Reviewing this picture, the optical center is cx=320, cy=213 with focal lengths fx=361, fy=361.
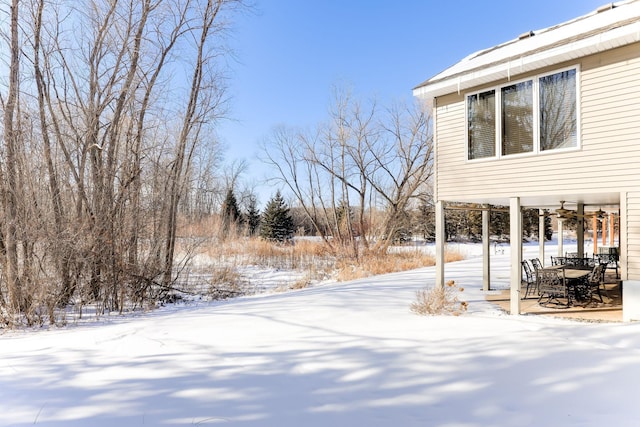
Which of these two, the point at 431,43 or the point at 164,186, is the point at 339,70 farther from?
the point at 164,186

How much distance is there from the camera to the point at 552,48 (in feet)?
18.8

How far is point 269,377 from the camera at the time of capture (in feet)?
11.3

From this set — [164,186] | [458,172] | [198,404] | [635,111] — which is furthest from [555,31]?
[164,186]

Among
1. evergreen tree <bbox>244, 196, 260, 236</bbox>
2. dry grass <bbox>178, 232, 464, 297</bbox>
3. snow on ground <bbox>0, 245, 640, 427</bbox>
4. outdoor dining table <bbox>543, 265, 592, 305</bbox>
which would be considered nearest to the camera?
snow on ground <bbox>0, 245, 640, 427</bbox>

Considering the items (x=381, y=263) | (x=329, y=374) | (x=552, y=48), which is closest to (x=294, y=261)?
(x=381, y=263)

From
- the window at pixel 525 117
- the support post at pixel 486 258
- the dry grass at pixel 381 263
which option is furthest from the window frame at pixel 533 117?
the dry grass at pixel 381 263

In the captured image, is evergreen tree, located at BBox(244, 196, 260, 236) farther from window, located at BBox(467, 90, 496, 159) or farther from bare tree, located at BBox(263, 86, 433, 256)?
window, located at BBox(467, 90, 496, 159)

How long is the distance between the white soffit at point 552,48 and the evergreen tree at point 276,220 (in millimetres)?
26111

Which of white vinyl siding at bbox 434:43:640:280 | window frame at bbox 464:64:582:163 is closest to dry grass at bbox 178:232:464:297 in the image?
window frame at bbox 464:64:582:163

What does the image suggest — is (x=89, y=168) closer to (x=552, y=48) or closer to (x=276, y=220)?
(x=552, y=48)

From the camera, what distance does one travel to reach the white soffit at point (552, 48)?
5.32 meters

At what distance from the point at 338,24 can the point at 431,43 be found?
3547mm

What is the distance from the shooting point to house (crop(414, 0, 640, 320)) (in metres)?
5.41

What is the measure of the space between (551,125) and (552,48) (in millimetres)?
1205
